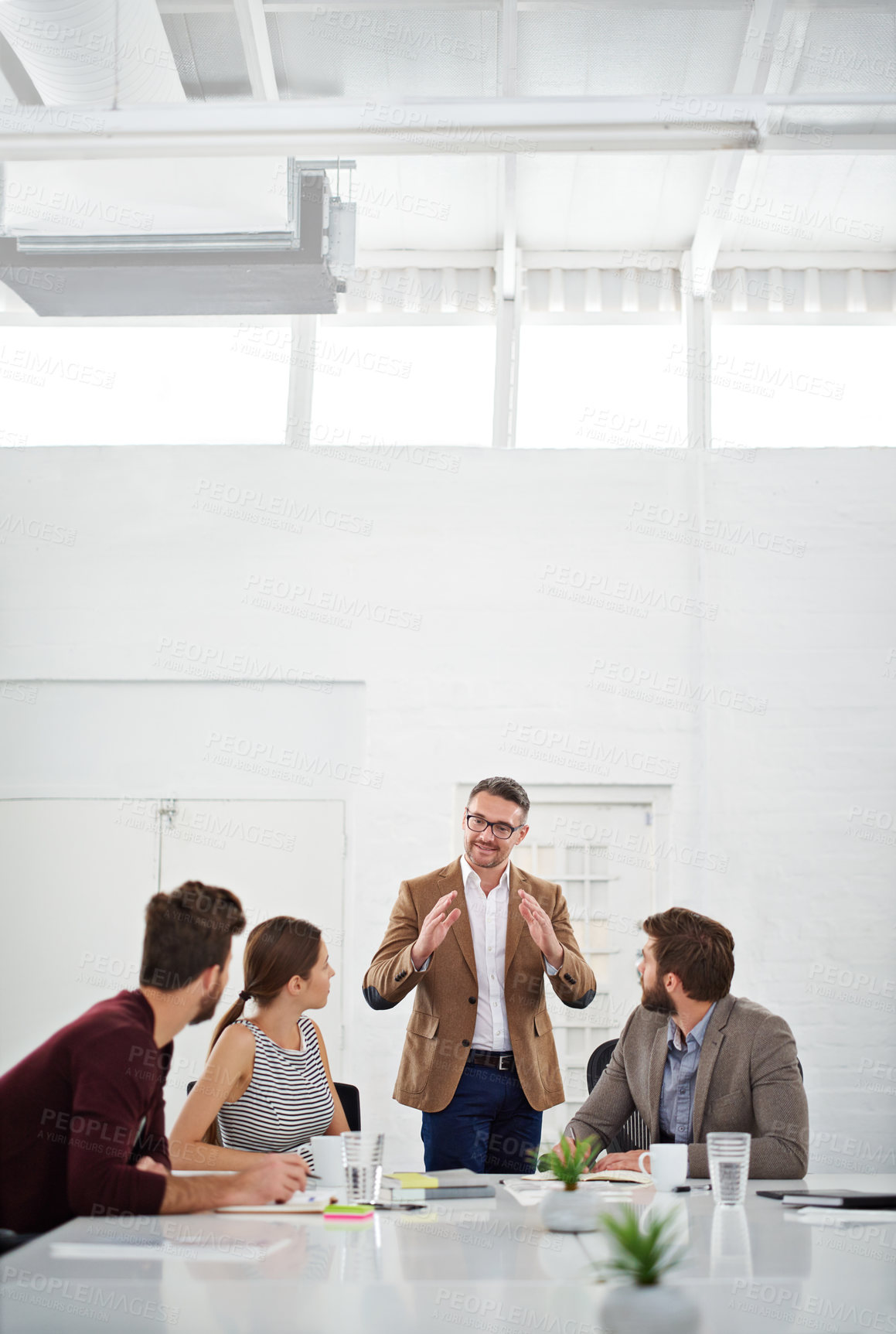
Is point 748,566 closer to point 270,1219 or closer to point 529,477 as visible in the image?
point 529,477

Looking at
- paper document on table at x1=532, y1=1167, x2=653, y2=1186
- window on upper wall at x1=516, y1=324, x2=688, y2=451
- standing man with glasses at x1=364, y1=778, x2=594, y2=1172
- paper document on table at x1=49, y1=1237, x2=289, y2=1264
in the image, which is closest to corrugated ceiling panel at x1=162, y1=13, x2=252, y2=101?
window on upper wall at x1=516, y1=324, x2=688, y2=451

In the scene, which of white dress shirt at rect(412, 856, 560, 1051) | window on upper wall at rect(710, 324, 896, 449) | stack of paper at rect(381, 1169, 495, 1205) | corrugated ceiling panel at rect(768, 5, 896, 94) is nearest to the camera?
stack of paper at rect(381, 1169, 495, 1205)

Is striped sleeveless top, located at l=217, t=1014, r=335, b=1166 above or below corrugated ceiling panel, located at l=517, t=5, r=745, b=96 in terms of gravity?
below

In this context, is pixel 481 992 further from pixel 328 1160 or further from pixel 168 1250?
pixel 168 1250

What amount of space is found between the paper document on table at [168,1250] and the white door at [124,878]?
3.44 metres

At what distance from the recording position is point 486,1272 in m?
1.43

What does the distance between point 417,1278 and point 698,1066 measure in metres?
1.24

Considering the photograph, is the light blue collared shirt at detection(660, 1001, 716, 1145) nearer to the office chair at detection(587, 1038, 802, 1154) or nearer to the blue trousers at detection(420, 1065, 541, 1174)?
the office chair at detection(587, 1038, 802, 1154)

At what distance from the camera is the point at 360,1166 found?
1.92 meters

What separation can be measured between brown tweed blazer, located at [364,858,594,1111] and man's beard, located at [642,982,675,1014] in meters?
0.44

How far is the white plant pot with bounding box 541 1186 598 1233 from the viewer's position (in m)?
1.67

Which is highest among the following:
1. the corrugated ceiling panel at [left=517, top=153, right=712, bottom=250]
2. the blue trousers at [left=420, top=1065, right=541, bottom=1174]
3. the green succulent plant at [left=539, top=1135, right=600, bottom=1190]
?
the corrugated ceiling panel at [left=517, top=153, right=712, bottom=250]

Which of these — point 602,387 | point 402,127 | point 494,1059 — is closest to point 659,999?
point 494,1059

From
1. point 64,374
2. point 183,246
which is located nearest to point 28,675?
point 64,374
